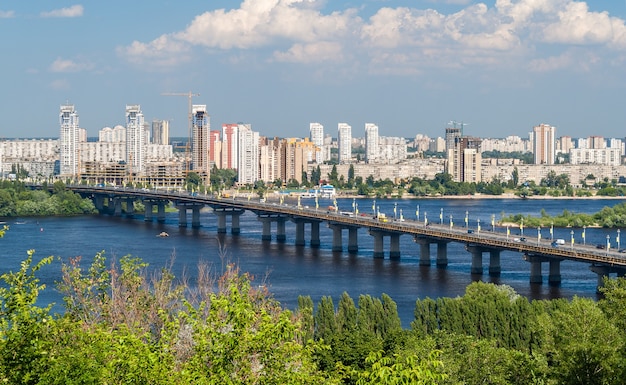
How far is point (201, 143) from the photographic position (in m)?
77.1

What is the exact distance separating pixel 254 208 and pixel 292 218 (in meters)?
2.94

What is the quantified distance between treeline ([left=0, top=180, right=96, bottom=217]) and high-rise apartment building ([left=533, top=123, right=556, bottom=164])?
6422cm

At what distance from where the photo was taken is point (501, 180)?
87.3m

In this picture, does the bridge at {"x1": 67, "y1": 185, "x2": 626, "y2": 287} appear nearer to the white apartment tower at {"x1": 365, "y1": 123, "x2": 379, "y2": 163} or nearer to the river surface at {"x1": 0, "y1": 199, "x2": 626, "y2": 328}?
the river surface at {"x1": 0, "y1": 199, "x2": 626, "y2": 328}

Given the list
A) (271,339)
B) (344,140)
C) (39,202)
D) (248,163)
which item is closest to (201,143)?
(248,163)

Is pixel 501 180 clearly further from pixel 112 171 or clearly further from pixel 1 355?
pixel 1 355

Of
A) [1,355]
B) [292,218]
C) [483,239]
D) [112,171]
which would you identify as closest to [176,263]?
[483,239]

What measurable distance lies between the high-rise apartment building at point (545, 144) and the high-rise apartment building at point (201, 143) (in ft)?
144

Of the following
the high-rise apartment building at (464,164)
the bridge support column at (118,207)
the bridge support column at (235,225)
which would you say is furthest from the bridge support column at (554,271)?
the high-rise apartment building at (464,164)

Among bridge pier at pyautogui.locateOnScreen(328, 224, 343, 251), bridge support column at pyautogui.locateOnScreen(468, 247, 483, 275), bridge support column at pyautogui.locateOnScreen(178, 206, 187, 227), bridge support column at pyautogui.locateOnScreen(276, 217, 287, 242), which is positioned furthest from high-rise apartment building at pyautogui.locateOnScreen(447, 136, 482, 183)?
bridge support column at pyautogui.locateOnScreen(468, 247, 483, 275)

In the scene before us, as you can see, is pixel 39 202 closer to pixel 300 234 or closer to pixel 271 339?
pixel 300 234

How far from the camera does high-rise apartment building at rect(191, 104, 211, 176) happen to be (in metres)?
76.5

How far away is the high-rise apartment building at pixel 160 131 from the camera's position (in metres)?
133

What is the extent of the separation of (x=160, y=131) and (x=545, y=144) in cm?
4938
